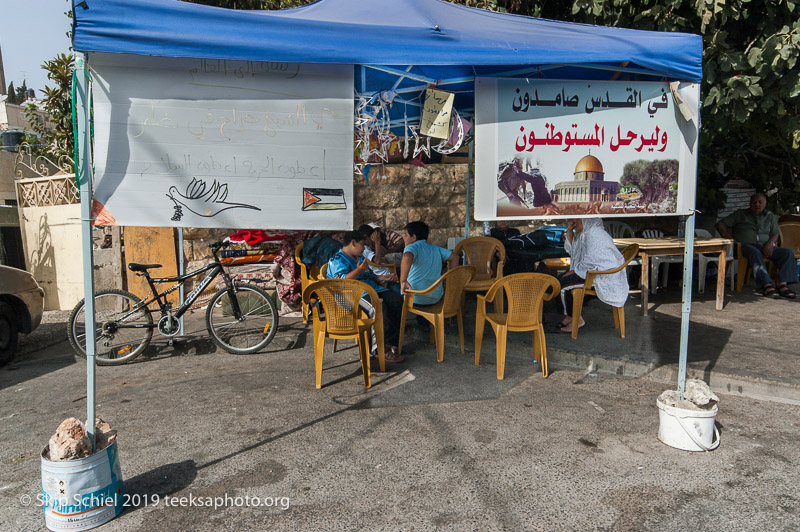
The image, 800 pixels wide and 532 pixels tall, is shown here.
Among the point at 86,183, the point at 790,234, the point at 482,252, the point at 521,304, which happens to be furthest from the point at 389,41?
the point at 790,234

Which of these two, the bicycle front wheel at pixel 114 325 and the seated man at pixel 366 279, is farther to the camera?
the bicycle front wheel at pixel 114 325

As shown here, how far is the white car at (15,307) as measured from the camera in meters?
5.83

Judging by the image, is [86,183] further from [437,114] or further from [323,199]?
[437,114]

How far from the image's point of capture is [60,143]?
339 inches

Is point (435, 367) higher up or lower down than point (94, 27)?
lower down

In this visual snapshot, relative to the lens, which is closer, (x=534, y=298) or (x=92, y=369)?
(x=92, y=369)

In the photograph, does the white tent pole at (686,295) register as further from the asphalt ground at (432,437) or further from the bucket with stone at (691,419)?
the asphalt ground at (432,437)

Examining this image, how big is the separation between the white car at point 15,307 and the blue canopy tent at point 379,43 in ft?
12.6

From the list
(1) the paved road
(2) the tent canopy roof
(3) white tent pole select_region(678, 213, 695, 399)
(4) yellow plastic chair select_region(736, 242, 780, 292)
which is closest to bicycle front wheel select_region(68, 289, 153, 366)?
(1) the paved road

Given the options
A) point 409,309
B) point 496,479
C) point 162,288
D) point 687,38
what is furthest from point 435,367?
point 162,288

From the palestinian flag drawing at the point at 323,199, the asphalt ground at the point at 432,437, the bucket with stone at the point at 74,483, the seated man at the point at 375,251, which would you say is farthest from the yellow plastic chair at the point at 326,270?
the bucket with stone at the point at 74,483

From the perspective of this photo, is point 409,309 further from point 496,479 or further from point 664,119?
point 664,119

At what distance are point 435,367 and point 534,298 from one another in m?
1.15

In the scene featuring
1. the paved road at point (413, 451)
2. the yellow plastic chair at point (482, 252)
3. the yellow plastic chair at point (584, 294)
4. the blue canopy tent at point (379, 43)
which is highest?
the blue canopy tent at point (379, 43)
